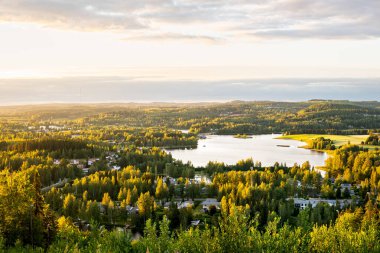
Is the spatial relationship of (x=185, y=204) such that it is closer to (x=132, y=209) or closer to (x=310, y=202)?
(x=132, y=209)

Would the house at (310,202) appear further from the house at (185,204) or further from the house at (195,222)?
the house at (195,222)

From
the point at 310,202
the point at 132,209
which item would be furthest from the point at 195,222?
the point at 310,202

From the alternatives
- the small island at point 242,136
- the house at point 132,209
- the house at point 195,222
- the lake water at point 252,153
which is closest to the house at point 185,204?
the house at point 195,222

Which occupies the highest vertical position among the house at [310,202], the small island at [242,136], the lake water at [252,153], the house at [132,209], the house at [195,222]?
the house at [132,209]

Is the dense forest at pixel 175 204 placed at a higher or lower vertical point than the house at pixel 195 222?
higher

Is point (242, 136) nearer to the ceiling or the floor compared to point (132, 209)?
nearer to the floor

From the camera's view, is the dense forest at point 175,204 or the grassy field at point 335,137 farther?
the grassy field at point 335,137

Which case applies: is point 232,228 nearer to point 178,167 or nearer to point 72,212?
point 72,212

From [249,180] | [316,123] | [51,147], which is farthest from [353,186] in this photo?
[316,123]

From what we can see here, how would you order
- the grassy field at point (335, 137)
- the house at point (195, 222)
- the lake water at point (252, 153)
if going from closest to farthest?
the house at point (195, 222)
the lake water at point (252, 153)
the grassy field at point (335, 137)
